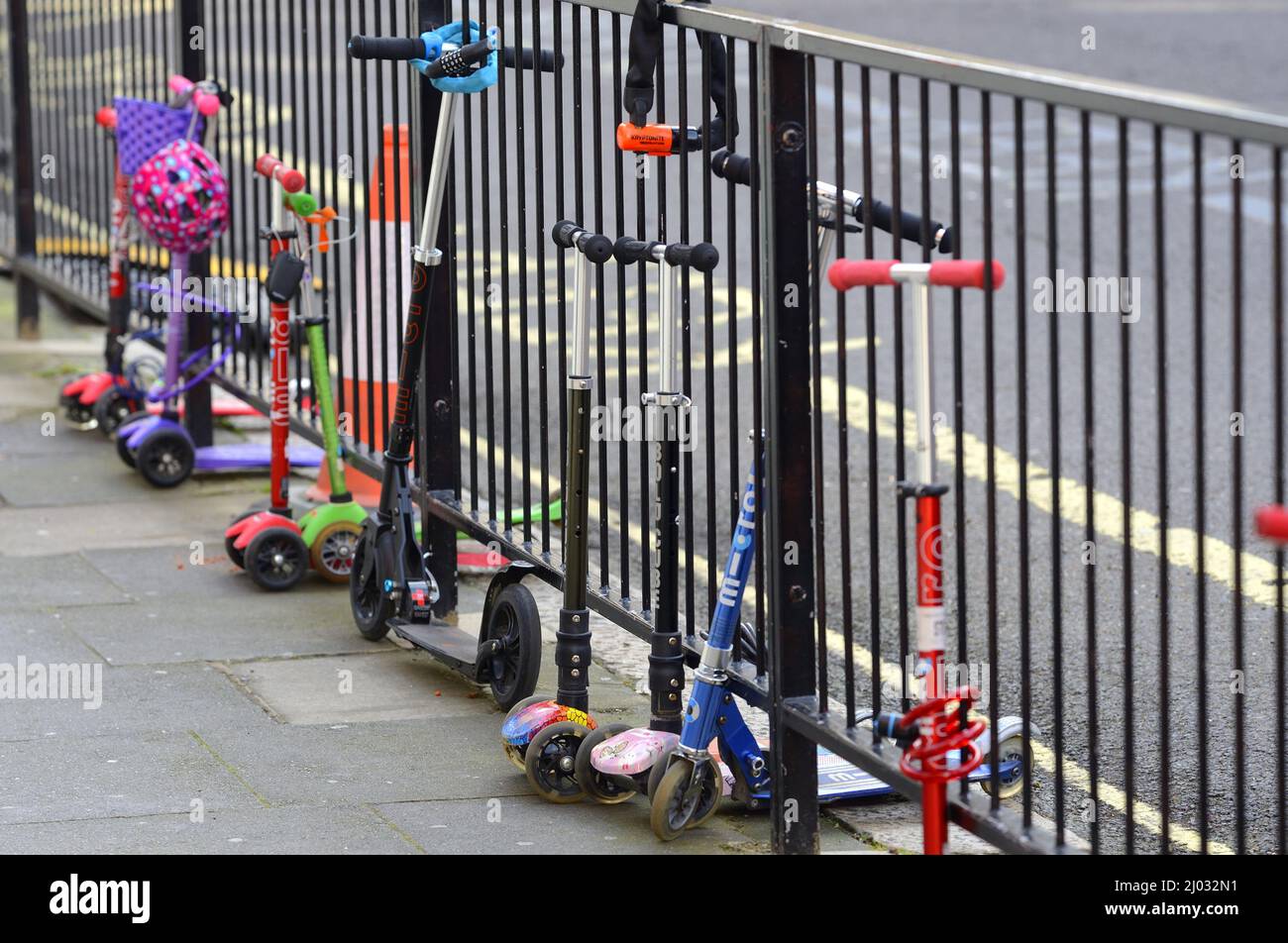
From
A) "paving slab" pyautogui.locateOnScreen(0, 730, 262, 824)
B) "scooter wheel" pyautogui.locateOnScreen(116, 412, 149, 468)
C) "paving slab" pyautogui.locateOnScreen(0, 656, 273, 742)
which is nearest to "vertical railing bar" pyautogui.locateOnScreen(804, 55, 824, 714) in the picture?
"paving slab" pyautogui.locateOnScreen(0, 730, 262, 824)

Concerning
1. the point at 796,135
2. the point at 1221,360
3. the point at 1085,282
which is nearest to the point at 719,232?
the point at 1221,360

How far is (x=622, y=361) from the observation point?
4996 mm

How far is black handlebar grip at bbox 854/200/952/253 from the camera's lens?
3.86m

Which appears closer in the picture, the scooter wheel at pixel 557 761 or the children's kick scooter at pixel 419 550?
the scooter wheel at pixel 557 761

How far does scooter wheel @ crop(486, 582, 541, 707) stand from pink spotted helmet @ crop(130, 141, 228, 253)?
2653 millimetres

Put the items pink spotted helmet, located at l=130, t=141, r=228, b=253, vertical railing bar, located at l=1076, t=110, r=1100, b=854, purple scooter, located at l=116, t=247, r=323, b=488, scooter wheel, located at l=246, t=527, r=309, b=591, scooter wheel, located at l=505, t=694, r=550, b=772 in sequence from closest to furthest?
vertical railing bar, located at l=1076, t=110, r=1100, b=854 → scooter wheel, located at l=505, t=694, r=550, b=772 → scooter wheel, located at l=246, t=527, r=309, b=591 → pink spotted helmet, located at l=130, t=141, r=228, b=253 → purple scooter, located at l=116, t=247, r=323, b=488

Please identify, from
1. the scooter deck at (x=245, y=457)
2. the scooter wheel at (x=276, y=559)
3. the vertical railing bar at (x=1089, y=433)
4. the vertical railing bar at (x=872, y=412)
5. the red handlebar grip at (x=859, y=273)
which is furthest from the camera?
the scooter deck at (x=245, y=457)

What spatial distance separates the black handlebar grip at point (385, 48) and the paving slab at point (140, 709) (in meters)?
1.80

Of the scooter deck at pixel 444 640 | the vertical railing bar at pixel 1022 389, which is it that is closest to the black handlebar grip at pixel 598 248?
the vertical railing bar at pixel 1022 389

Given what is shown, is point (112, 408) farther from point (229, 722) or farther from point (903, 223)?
point (903, 223)

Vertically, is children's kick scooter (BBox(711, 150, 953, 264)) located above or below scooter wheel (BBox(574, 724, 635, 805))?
above

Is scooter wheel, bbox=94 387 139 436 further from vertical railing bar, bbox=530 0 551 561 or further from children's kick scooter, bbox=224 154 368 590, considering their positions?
vertical railing bar, bbox=530 0 551 561

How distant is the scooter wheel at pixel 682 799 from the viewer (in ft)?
14.0

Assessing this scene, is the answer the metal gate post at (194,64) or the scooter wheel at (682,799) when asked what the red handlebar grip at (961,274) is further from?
the metal gate post at (194,64)
